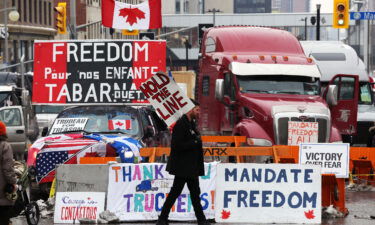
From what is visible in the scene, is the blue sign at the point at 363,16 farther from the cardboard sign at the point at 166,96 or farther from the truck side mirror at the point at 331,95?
the cardboard sign at the point at 166,96

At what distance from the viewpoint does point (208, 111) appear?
26734mm

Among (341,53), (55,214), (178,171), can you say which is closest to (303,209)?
(178,171)

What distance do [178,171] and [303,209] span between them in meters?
2.42

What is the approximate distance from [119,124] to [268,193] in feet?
14.1

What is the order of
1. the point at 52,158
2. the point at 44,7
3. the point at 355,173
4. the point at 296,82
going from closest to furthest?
the point at 52,158 < the point at 355,173 < the point at 296,82 < the point at 44,7

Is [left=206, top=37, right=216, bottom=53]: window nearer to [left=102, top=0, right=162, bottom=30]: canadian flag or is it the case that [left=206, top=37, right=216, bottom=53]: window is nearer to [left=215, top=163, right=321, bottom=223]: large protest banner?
[left=102, top=0, right=162, bottom=30]: canadian flag

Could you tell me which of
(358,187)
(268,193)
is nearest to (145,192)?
(268,193)

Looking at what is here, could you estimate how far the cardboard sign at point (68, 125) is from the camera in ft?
60.4

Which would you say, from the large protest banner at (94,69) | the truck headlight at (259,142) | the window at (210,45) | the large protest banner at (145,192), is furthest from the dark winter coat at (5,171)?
the window at (210,45)

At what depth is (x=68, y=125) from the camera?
1853 cm

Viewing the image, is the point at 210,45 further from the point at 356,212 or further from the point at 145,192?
the point at 145,192

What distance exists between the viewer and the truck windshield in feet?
77.5

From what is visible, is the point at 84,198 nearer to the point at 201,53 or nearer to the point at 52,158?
the point at 52,158

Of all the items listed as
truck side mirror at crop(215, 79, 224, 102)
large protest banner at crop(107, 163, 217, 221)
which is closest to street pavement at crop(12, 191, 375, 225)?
large protest banner at crop(107, 163, 217, 221)
